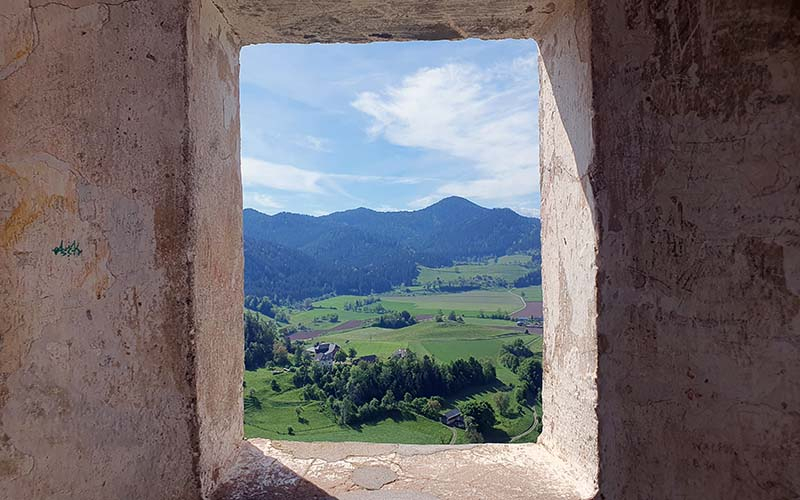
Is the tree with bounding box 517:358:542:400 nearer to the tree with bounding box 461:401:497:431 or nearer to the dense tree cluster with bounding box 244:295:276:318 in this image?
the tree with bounding box 461:401:497:431

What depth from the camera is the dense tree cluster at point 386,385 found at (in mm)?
3928

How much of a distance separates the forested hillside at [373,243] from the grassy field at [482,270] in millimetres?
279

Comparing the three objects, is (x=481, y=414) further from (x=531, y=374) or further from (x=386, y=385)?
(x=386, y=385)

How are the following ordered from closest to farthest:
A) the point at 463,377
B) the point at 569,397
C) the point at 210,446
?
the point at 210,446 < the point at 569,397 < the point at 463,377

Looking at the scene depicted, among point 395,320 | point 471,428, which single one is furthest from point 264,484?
point 395,320

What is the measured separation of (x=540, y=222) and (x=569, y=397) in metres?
0.71

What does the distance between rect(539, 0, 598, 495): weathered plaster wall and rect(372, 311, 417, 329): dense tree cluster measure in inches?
352

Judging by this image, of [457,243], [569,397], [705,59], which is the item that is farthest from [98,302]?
[457,243]

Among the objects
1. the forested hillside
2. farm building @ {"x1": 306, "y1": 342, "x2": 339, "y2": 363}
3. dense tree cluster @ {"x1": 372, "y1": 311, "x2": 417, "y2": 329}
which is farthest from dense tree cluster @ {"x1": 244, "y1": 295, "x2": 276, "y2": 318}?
dense tree cluster @ {"x1": 372, "y1": 311, "x2": 417, "y2": 329}

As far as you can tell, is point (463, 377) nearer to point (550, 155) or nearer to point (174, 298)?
point (550, 155)

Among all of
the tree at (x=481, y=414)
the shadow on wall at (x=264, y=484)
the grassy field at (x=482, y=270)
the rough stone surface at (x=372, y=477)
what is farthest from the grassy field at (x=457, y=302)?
the shadow on wall at (x=264, y=484)

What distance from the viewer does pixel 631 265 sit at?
1.43m

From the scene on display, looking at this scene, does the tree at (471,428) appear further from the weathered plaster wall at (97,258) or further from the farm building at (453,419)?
the weathered plaster wall at (97,258)

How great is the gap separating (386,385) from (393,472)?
252cm
